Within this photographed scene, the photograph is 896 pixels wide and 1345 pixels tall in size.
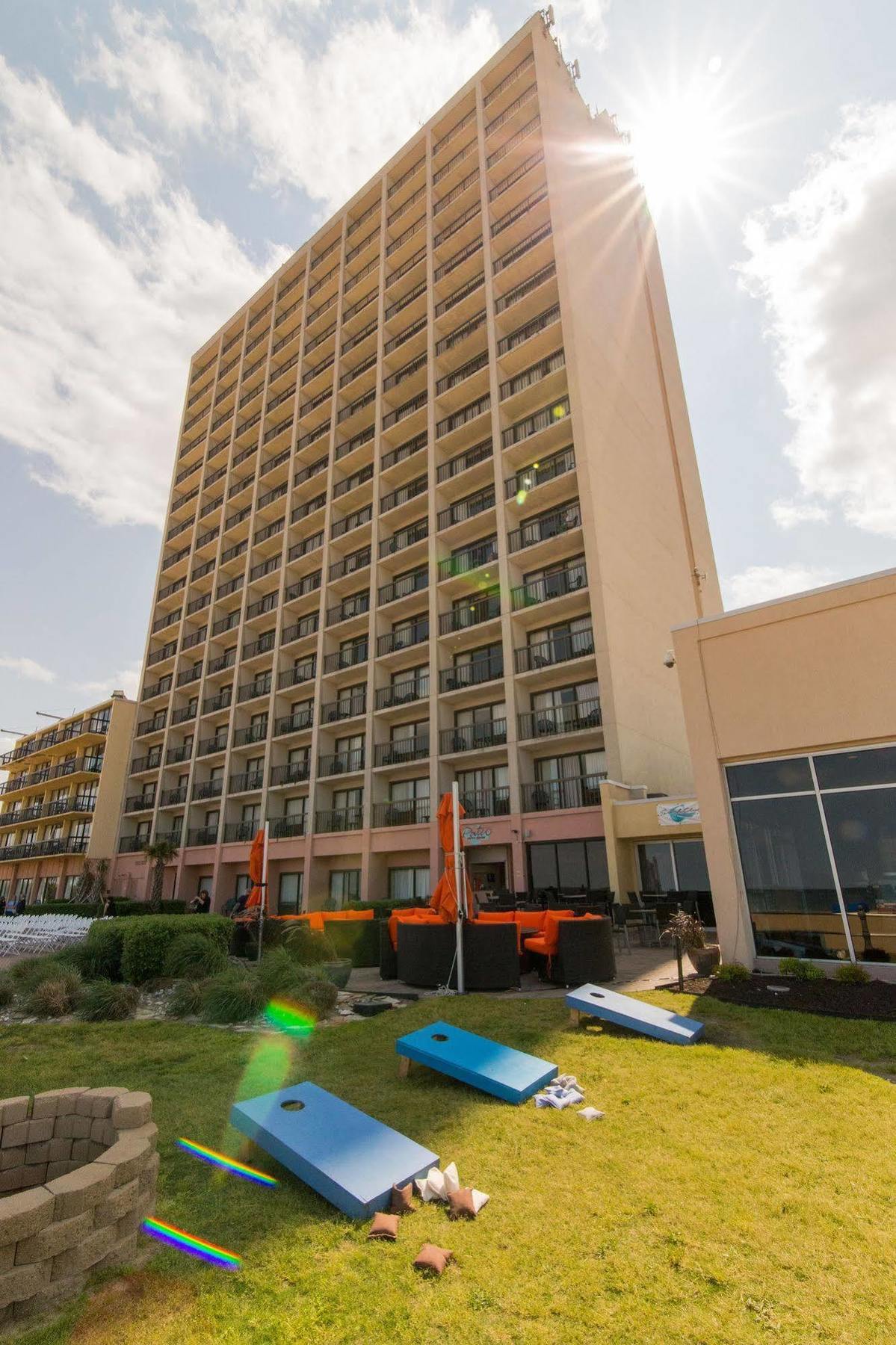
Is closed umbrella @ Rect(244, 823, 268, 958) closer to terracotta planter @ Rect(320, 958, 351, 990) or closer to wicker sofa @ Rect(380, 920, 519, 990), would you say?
terracotta planter @ Rect(320, 958, 351, 990)

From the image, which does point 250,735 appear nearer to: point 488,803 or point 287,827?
point 287,827

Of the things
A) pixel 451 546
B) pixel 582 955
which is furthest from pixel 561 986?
pixel 451 546

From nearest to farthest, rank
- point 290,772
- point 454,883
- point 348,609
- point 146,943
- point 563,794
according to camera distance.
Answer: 1. point 454,883
2. point 146,943
3. point 563,794
4. point 290,772
5. point 348,609

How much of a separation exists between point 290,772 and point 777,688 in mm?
24625

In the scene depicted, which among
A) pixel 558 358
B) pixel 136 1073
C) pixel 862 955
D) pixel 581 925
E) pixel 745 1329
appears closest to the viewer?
pixel 745 1329

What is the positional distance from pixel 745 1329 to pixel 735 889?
8845mm

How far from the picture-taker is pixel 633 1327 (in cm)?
270

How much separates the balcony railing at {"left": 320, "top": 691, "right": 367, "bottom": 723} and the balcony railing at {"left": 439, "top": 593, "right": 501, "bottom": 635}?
5.44m

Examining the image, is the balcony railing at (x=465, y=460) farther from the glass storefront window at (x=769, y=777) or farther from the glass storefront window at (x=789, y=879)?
the glass storefront window at (x=789, y=879)

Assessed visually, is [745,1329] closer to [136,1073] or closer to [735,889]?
[136,1073]

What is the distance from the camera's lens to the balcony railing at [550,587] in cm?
2277

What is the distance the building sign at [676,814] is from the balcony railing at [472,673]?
315 inches

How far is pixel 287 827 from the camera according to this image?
3014 cm

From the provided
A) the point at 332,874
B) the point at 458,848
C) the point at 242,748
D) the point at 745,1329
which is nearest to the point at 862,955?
the point at 458,848
